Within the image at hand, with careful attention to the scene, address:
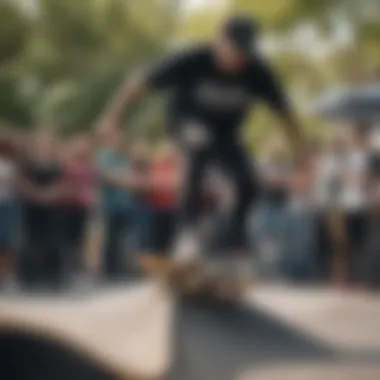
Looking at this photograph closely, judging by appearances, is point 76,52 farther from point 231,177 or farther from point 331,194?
point 331,194

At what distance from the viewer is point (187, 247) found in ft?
3.87

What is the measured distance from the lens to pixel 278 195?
1.18 m

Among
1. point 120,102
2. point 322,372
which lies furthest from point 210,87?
point 322,372

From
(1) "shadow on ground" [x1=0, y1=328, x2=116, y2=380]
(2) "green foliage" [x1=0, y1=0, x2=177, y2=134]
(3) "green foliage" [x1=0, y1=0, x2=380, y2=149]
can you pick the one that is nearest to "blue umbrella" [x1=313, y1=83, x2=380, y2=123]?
(3) "green foliage" [x1=0, y1=0, x2=380, y2=149]

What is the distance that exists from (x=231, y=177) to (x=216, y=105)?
0.10 meters

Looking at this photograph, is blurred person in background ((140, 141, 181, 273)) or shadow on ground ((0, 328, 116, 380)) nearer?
blurred person in background ((140, 141, 181, 273))

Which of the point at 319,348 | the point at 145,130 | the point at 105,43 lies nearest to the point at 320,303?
the point at 319,348

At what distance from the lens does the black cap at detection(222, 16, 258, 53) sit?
3.84ft

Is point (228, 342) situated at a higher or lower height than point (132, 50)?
lower

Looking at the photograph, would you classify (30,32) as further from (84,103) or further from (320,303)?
(320,303)

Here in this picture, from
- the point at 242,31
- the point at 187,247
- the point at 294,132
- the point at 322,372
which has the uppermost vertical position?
the point at 242,31

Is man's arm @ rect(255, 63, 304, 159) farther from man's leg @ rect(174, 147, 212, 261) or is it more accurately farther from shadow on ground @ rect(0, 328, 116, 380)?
shadow on ground @ rect(0, 328, 116, 380)

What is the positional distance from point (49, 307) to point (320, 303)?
1.29 feet

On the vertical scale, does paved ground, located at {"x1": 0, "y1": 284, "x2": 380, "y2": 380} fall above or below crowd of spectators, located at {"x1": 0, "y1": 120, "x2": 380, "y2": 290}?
below
